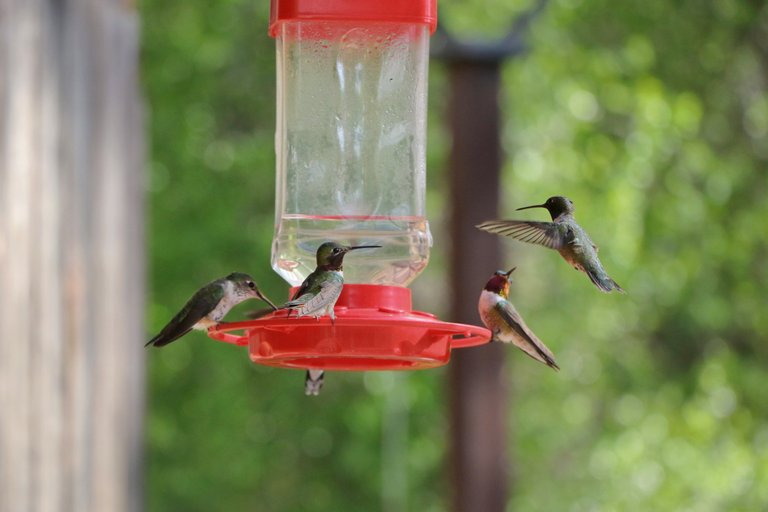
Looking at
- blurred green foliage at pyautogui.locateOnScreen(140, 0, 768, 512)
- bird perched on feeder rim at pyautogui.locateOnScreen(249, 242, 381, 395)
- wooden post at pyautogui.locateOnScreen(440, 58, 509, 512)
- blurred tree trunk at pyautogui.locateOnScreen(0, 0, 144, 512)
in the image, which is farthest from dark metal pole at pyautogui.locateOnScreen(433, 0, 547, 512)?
blurred green foliage at pyautogui.locateOnScreen(140, 0, 768, 512)

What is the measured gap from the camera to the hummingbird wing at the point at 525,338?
3666 mm

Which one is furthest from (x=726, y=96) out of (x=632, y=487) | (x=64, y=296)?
(x=64, y=296)

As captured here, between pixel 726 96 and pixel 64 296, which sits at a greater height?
pixel 726 96

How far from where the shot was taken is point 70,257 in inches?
233

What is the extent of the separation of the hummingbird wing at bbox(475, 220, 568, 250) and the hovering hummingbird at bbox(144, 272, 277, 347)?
640mm

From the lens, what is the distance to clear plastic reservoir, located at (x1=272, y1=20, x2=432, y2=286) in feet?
13.5

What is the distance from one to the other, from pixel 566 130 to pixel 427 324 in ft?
36.1

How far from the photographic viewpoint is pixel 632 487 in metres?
13.1

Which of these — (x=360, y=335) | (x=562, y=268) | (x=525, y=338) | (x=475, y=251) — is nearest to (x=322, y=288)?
(x=360, y=335)

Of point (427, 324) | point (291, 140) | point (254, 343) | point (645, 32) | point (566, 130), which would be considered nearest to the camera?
point (427, 324)

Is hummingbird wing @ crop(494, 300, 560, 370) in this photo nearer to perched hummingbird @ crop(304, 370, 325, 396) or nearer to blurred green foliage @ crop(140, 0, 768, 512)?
perched hummingbird @ crop(304, 370, 325, 396)

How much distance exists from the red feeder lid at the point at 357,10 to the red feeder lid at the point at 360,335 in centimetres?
72

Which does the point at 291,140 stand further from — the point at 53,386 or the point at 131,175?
the point at 131,175

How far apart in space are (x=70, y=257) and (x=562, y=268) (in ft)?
27.1
